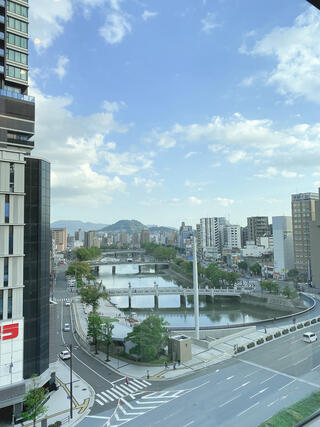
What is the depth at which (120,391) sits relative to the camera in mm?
9125

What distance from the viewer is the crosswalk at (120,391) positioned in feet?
28.4

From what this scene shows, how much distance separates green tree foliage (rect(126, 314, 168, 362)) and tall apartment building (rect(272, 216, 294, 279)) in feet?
75.2

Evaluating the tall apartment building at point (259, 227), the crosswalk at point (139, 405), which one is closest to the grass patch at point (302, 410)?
the crosswalk at point (139, 405)

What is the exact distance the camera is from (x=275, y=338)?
13.8 m

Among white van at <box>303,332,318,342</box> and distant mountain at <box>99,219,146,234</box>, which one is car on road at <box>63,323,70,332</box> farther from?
distant mountain at <box>99,219,146,234</box>

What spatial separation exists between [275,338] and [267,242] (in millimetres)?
31025

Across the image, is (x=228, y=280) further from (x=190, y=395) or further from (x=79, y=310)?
(x=190, y=395)

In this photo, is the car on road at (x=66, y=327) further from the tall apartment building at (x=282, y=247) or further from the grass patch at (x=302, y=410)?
the tall apartment building at (x=282, y=247)

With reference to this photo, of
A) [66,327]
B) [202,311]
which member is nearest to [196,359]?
[66,327]

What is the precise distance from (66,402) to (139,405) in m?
2.27

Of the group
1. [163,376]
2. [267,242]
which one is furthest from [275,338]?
[267,242]

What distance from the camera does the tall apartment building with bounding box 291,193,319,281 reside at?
2823 cm

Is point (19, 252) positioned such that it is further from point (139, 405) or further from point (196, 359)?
point (196, 359)

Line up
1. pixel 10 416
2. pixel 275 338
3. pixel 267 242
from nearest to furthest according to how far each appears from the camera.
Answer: pixel 10 416 < pixel 275 338 < pixel 267 242
